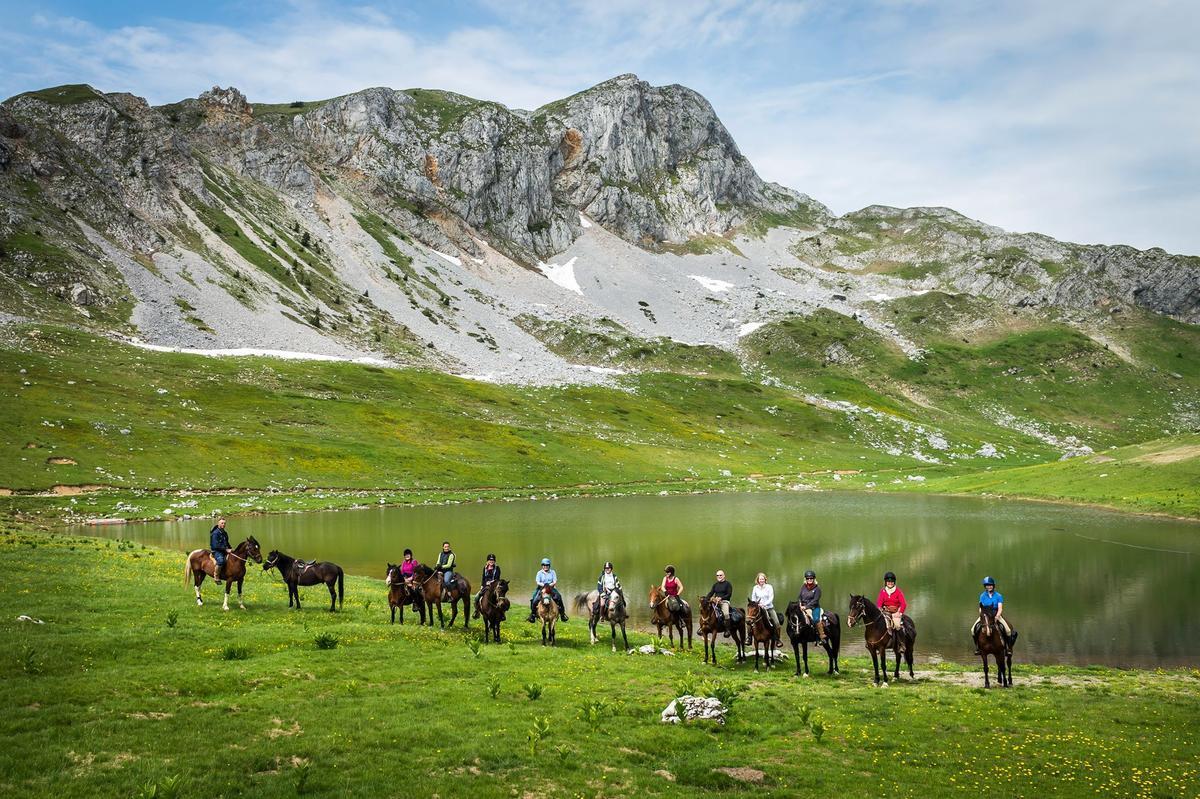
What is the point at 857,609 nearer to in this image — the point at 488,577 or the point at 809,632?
the point at 809,632

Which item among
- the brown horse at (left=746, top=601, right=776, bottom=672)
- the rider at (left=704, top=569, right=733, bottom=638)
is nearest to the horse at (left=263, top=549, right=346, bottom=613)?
the rider at (left=704, top=569, right=733, bottom=638)

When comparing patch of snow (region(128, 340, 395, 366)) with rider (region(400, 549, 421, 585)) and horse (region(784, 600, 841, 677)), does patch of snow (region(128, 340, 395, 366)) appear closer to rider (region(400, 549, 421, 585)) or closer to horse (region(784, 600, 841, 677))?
rider (region(400, 549, 421, 585))

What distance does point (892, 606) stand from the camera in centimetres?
2548

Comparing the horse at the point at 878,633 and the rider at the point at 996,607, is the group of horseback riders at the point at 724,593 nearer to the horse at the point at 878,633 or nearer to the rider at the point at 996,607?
the rider at the point at 996,607

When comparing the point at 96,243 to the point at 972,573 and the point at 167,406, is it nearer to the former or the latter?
the point at 167,406

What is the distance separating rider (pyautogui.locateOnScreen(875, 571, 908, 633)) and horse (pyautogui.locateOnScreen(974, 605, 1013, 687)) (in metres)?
2.52

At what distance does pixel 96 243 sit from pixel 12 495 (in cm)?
11867

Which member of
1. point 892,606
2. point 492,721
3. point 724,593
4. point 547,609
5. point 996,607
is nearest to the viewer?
point 492,721

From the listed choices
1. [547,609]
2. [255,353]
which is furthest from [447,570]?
[255,353]

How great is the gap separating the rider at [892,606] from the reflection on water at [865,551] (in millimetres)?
6883

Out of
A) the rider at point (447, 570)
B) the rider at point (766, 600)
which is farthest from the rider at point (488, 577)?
the rider at point (766, 600)

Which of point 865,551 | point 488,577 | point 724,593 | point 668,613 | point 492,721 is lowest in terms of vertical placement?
point 865,551

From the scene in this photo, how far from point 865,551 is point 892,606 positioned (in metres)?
32.1

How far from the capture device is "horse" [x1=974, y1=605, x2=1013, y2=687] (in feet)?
78.5
